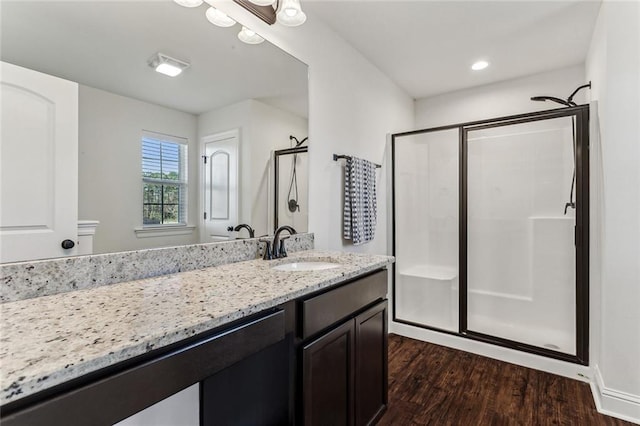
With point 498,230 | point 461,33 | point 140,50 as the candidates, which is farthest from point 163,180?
point 498,230

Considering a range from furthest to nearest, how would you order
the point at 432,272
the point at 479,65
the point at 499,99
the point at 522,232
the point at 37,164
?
the point at 499,99
the point at 432,272
the point at 479,65
the point at 522,232
the point at 37,164

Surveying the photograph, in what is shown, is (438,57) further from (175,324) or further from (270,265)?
(175,324)

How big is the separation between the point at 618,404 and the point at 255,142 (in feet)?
8.42

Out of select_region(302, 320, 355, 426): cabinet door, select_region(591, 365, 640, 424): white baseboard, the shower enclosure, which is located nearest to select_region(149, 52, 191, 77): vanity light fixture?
select_region(302, 320, 355, 426): cabinet door

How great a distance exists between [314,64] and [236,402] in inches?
78.8

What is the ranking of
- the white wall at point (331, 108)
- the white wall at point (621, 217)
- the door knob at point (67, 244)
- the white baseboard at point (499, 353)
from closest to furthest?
the door knob at point (67, 244) < the white wall at point (621, 217) < the white wall at point (331, 108) < the white baseboard at point (499, 353)

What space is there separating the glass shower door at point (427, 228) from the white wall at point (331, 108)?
13.9 inches

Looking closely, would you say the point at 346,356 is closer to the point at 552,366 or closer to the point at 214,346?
the point at 214,346

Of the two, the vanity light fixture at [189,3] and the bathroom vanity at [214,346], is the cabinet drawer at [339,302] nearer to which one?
the bathroom vanity at [214,346]

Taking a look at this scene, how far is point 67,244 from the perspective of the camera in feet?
3.47

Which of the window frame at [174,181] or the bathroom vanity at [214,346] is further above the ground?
the window frame at [174,181]

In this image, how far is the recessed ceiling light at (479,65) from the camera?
2.82m

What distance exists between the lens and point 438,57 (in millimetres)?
2697

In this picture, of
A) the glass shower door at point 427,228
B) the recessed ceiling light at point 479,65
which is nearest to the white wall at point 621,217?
the recessed ceiling light at point 479,65
